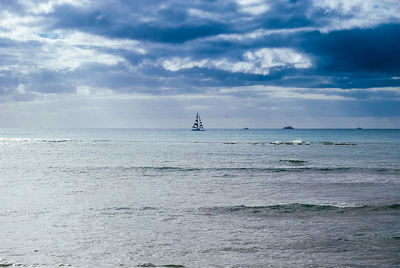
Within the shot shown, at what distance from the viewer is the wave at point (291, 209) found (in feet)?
51.5

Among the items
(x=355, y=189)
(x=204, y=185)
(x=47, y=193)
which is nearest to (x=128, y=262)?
(x=47, y=193)

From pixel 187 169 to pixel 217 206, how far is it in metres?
17.8

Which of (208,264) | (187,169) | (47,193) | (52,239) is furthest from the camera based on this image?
(187,169)

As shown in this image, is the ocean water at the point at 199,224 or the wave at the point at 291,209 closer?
the ocean water at the point at 199,224

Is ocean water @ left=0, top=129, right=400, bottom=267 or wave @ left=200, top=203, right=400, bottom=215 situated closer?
ocean water @ left=0, top=129, right=400, bottom=267

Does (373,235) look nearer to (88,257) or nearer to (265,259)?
(265,259)

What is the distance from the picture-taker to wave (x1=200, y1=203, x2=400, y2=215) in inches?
618

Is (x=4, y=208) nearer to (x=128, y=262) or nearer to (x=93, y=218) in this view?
(x=93, y=218)

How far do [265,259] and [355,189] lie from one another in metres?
14.8

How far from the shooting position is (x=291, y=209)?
635 inches

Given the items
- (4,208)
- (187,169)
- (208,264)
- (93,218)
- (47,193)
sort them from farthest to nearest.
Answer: (187,169) < (47,193) < (4,208) < (93,218) < (208,264)

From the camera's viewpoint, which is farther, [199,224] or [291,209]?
[291,209]

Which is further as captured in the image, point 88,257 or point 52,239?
point 52,239

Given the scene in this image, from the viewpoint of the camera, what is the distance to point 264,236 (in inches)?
469
